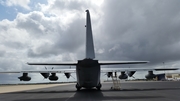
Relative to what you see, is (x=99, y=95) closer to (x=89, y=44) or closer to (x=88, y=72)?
(x=88, y=72)

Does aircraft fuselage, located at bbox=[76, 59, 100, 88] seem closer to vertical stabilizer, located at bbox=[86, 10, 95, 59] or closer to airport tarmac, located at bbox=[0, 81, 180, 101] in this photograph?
vertical stabilizer, located at bbox=[86, 10, 95, 59]

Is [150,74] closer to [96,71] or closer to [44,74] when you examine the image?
[96,71]

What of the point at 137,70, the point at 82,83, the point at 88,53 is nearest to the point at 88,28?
the point at 88,53

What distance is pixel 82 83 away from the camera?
20828 mm

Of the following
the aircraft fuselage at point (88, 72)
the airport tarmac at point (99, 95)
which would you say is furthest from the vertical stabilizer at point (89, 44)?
the airport tarmac at point (99, 95)

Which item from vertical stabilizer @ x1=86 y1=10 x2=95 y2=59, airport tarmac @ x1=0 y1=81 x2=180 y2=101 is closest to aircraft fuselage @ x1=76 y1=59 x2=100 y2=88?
vertical stabilizer @ x1=86 y1=10 x2=95 y2=59

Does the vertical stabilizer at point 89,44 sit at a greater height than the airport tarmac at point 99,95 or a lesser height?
greater

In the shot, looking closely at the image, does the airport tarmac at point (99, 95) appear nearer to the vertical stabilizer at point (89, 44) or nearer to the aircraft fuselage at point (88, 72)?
the aircraft fuselage at point (88, 72)

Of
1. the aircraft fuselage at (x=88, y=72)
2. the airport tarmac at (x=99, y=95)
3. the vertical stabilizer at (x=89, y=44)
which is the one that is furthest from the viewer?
the aircraft fuselage at (x=88, y=72)

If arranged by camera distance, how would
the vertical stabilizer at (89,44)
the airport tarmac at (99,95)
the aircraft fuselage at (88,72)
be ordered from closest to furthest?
the airport tarmac at (99,95) → the vertical stabilizer at (89,44) → the aircraft fuselage at (88,72)

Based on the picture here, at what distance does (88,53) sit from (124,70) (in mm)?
12368

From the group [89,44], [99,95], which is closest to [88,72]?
[99,95]

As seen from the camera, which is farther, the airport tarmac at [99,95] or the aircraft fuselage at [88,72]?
the aircraft fuselage at [88,72]

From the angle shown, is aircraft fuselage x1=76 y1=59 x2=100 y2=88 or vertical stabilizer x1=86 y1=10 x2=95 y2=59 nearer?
vertical stabilizer x1=86 y1=10 x2=95 y2=59
